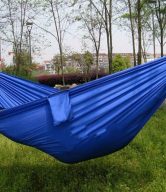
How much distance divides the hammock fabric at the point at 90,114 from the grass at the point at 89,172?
A: 53 centimetres

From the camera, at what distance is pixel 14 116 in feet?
12.8

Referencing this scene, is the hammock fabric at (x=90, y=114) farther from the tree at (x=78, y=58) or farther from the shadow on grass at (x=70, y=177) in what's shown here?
the tree at (x=78, y=58)

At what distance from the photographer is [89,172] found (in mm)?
4723

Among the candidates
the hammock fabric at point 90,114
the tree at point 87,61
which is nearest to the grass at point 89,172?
the hammock fabric at point 90,114

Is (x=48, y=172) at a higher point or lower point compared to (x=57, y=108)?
lower

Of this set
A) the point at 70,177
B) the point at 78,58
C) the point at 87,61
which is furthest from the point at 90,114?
the point at 78,58

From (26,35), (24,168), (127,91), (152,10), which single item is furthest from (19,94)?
(26,35)

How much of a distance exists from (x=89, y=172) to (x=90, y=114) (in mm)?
1134

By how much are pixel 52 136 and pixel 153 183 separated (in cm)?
114

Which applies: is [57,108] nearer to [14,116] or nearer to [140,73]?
[14,116]

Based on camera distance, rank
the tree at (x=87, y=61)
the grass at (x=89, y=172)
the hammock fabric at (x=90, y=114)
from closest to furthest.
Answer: the hammock fabric at (x=90, y=114)
the grass at (x=89, y=172)
the tree at (x=87, y=61)

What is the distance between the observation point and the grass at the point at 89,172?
429cm

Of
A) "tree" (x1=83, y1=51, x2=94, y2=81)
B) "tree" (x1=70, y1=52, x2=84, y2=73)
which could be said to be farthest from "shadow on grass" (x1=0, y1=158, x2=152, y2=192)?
"tree" (x1=70, y1=52, x2=84, y2=73)

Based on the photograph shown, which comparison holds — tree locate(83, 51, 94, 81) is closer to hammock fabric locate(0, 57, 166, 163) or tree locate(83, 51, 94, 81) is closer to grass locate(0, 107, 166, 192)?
grass locate(0, 107, 166, 192)
